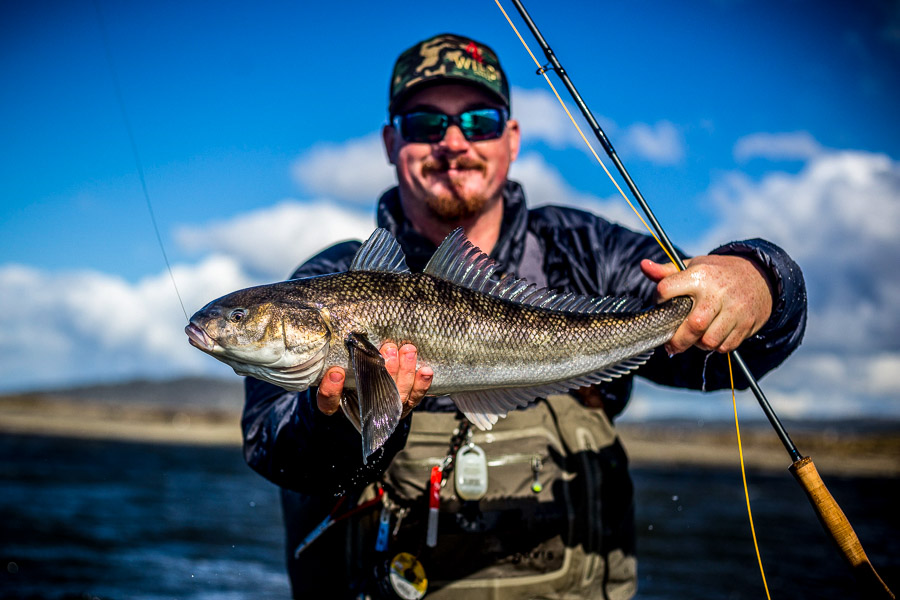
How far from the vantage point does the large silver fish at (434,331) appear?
317 cm

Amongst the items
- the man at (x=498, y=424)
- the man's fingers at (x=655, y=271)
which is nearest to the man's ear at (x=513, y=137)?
the man at (x=498, y=424)

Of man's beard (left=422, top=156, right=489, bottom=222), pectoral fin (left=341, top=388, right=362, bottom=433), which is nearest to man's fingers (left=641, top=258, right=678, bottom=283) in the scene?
man's beard (left=422, top=156, right=489, bottom=222)

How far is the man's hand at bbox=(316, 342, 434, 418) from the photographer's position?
323cm

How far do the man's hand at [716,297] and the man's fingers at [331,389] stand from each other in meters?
1.87

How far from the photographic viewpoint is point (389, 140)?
6.11 meters

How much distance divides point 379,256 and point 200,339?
104 centimetres

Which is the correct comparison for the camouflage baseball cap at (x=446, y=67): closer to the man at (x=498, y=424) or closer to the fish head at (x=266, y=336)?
the man at (x=498, y=424)

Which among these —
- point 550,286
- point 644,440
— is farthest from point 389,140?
point 644,440

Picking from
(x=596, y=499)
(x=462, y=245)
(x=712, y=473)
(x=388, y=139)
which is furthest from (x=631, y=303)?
(x=712, y=473)

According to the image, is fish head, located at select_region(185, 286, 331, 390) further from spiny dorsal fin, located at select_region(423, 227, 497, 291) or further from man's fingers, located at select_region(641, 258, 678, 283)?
man's fingers, located at select_region(641, 258, 678, 283)

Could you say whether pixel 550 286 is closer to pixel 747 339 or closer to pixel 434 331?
pixel 747 339

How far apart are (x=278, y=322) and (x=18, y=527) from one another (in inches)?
608

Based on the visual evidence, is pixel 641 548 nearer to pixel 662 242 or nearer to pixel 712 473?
pixel 662 242

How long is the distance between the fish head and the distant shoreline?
133 feet
